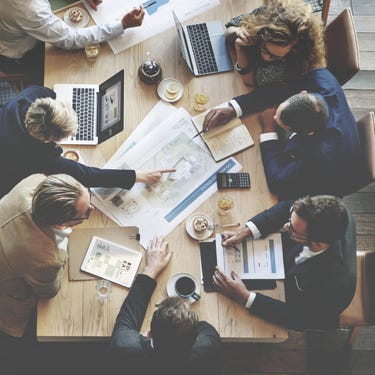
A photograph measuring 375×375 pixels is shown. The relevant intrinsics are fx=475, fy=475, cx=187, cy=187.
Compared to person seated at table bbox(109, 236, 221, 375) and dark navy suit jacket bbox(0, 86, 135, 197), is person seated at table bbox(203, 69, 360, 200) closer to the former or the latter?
dark navy suit jacket bbox(0, 86, 135, 197)

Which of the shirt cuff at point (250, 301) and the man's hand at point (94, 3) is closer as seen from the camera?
the shirt cuff at point (250, 301)

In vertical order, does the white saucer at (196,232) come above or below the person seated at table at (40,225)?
below

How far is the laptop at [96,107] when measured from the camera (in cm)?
228

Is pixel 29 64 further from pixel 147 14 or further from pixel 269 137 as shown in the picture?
pixel 269 137

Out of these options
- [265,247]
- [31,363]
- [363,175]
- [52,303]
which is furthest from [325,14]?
[31,363]

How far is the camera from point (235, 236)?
2086 mm

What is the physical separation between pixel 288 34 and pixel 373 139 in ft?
2.05

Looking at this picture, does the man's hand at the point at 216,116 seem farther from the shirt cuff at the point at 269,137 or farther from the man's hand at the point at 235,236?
the man's hand at the point at 235,236

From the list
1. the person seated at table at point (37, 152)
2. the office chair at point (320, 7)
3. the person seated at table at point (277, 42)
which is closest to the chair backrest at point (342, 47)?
the person seated at table at point (277, 42)

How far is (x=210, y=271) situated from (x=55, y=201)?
0.72 m

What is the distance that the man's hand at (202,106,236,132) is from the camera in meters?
2.28

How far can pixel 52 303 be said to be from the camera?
198 cm

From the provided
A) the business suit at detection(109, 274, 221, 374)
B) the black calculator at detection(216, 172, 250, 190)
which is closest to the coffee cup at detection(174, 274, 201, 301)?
the business suit at detection(109, 274, 221, 374)

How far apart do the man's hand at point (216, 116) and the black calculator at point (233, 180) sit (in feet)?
0.84
